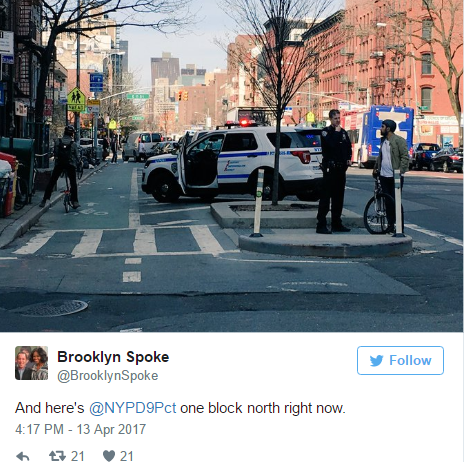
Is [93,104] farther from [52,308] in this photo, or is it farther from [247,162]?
[52,308]

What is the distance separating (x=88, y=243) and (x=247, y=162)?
8.73 meters

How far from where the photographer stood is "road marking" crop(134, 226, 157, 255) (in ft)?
46.3

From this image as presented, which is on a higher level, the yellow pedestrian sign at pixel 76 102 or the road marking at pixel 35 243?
the yellow pedestrian sign at pixel 76 102

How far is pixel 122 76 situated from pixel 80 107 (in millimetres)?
88099

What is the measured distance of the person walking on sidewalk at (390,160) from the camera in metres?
15.3

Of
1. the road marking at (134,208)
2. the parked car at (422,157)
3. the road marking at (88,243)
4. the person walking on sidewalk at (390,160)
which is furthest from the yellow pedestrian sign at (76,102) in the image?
the person walking on sidewalk at (390,160)

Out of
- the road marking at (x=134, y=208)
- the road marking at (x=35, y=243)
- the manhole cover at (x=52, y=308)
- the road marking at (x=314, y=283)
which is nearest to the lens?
the manhole cover at (x=52, y=308)

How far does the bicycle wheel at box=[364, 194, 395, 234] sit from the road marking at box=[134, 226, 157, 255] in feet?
11.5
